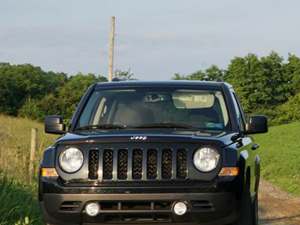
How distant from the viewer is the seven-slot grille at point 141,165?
20.7ft

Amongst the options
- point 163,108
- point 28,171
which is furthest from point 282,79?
point 163,108

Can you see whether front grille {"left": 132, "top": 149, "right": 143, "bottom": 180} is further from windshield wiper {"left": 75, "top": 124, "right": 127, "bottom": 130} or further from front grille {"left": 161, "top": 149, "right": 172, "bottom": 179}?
windshield wiper {"left": 75, "top": 124, "right": 127, "bottom": 130}

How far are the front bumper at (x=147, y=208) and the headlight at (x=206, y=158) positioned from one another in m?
0.25

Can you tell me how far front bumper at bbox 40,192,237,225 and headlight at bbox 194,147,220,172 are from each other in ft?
0.82

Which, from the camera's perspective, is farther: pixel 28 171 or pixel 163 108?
pixel 28 171

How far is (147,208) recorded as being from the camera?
626 centimetres

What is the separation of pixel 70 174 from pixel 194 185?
1.06 meters

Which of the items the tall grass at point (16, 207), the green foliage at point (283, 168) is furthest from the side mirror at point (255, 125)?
the green foliage at point (283, 168)

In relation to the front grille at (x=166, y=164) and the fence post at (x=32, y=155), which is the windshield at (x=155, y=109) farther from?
the fence post at (x=32, y=155)

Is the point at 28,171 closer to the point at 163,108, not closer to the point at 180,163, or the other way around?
the point at 163,108

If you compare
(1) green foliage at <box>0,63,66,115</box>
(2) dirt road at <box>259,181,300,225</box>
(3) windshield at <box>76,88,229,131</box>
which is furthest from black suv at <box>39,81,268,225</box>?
(1) green foliage at <box>0,63,66,115</box>

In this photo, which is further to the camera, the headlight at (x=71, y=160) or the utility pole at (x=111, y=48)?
the utility pole at (x=111, y=48)

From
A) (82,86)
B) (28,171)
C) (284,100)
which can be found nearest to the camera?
(28,171)

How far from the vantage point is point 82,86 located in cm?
11094
